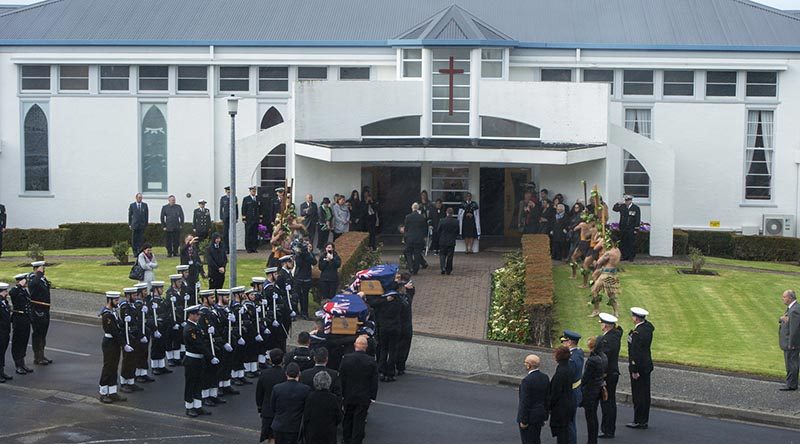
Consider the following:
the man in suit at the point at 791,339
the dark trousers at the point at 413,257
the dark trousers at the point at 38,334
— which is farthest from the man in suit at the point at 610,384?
the dark trousers at the point at 413,257

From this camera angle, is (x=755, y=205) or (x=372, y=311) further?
(x=755, y=205)

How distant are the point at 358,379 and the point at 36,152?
25.9 m

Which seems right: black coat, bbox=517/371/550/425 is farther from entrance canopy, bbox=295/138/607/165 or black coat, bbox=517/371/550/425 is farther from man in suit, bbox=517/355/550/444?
entrance canopy, bbox=295/138/607/165

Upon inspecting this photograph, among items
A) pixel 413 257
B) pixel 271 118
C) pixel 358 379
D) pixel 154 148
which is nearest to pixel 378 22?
pixel 271 118

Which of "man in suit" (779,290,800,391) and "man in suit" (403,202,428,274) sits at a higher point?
"man in suit" (403,202,428,274)

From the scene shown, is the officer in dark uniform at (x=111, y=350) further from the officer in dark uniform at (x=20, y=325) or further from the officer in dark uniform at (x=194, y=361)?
the officer in dark uniform at (x=20, y=325)

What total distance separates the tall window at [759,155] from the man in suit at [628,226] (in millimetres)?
7822

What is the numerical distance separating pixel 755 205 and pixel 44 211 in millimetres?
22552

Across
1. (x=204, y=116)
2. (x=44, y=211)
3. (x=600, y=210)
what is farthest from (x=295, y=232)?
(x=44, y=211)

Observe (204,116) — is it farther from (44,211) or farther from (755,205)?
(755,205)

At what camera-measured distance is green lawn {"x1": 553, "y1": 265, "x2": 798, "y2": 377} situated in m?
21.7

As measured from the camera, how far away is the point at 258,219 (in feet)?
106

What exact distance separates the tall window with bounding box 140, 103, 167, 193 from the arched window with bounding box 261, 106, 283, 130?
10.4ft

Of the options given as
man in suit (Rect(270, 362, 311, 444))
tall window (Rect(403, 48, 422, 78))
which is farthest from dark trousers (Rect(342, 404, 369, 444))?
tall window (Rect(403, 48, 422, 78))
